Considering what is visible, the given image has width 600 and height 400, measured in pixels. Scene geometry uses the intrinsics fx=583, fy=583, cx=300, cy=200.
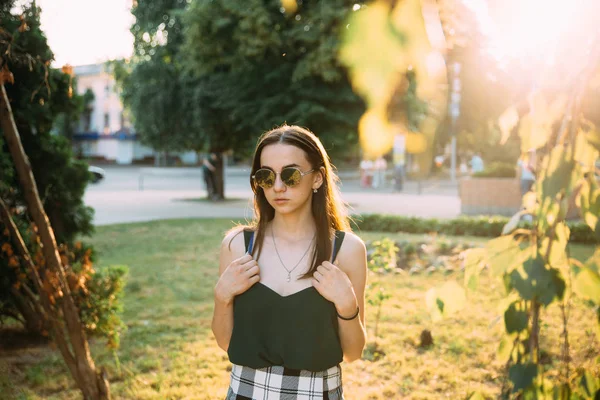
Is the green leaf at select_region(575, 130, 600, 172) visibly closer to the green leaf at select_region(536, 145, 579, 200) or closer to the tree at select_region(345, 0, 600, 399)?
the tree at select_region(345, 0, 600, 399)

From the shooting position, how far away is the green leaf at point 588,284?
1.31m

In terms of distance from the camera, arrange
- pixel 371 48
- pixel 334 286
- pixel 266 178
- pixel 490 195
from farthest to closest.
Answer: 1. pixel 490 195
2. pixel 266 178
3. pixel 334 286
4. pixel 371 48

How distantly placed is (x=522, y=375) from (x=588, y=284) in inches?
10.1

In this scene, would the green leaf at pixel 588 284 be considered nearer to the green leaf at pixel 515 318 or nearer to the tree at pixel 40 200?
the green leaf at pixel 515 318

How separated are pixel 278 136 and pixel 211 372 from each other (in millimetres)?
3228

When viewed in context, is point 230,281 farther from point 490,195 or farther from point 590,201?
point 490,195

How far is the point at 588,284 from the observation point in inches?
51.7

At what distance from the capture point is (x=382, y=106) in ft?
5.41

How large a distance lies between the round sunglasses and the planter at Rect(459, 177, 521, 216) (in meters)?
15.6

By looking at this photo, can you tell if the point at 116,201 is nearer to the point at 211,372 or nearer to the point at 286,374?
the point at 211,372

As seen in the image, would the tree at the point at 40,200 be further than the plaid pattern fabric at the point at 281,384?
Yes

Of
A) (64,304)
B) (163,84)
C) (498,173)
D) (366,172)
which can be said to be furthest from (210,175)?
(64,304)

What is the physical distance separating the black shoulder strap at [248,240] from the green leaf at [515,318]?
1.18 metres

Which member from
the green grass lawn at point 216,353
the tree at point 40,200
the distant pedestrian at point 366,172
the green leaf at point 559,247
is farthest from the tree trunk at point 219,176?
the green leaf at point 559,247
